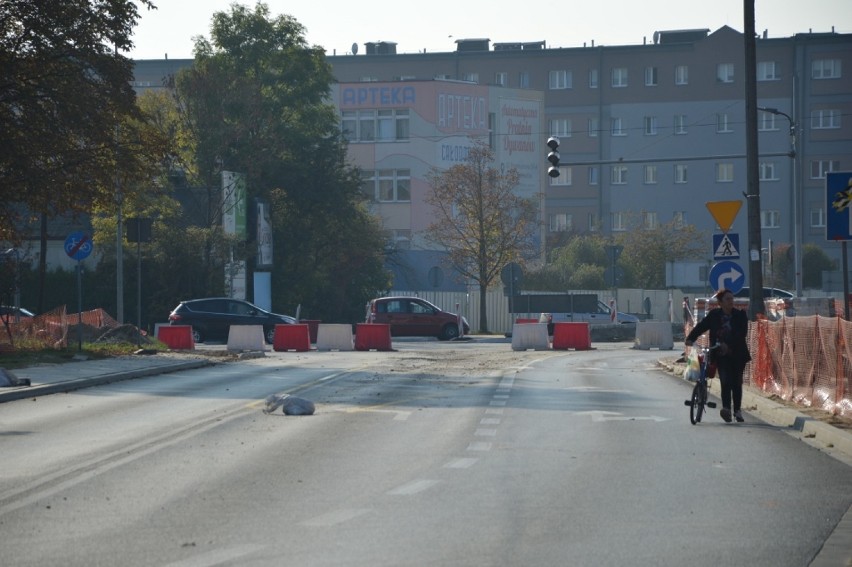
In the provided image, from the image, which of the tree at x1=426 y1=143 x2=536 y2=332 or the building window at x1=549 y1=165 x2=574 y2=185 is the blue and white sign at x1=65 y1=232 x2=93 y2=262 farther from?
the building window at x1=549 y1=165 x2=574 y2=185

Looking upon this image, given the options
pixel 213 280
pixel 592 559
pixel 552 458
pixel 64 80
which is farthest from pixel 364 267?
pixel 592 559

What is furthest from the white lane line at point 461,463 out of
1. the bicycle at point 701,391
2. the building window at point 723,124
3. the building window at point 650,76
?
the building window at point 650,76

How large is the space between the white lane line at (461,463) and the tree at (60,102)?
19975 millimetres

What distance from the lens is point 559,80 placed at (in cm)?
9969

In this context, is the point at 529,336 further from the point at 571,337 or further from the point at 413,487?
the point at 413,487

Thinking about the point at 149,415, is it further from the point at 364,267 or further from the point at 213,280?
the point at 364,267

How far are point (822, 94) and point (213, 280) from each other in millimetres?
56341

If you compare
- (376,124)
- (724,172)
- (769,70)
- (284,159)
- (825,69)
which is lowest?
(284,159)

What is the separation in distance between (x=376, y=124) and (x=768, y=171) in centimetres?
2844

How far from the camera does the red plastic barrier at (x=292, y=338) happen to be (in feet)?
135

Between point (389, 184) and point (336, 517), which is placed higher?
point (389, 184)

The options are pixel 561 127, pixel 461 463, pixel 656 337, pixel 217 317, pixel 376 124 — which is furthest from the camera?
pixel 561 127

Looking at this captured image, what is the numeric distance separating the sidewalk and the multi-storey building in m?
58.8

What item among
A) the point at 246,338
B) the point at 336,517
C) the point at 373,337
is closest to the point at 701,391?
the point at 336,517
